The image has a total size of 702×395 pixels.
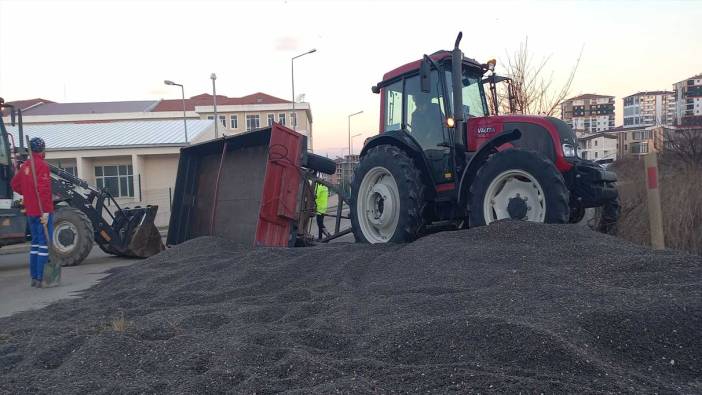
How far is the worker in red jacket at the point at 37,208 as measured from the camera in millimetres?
6926

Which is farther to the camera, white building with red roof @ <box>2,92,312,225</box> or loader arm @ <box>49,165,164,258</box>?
white building with red roof @ <box>2,92,312,225</box>

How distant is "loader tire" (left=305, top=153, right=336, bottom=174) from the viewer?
8516mm

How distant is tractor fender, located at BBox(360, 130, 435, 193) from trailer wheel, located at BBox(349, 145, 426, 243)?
0.08 meters

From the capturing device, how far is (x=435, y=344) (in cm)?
288

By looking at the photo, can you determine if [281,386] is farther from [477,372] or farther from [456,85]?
[456,85]

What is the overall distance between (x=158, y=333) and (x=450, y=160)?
3990 mm

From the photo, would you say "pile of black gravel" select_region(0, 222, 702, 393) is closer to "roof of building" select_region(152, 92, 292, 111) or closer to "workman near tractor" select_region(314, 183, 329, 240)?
"workman near tractor" select_region(314, 183, 329, 240)

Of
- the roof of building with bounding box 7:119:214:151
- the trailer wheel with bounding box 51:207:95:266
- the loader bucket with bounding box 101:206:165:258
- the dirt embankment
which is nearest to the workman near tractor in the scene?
the loader bucket with bounding box 101:206:165:258

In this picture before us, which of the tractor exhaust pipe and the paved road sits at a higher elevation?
the tractor exhaust pipe

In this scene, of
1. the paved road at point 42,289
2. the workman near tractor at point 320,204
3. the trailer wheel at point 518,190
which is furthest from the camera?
the workman near tractor at point 320,204

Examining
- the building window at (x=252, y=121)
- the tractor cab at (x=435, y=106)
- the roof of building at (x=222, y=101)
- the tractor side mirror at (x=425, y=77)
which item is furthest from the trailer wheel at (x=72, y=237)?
the roof of building at (x=222, y=101)

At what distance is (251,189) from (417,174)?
8.57ft

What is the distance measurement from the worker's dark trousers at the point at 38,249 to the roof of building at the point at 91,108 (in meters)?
64.3

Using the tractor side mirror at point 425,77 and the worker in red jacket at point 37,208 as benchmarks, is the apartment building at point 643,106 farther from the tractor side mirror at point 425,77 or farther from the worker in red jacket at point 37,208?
the worker in red jacket at point 37,208
